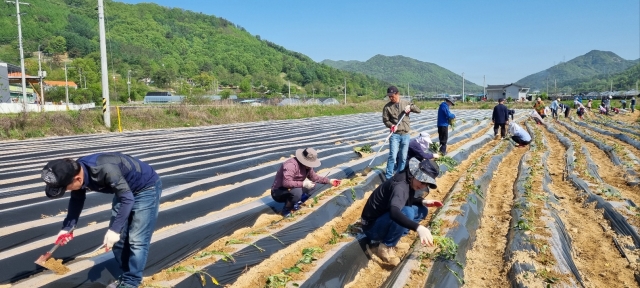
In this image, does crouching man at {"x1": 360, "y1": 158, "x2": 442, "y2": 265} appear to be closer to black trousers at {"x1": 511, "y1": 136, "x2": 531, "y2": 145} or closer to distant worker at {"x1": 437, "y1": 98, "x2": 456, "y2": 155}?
distant worker at {"x1": 437, "y1": 98, "x2": 456, "y2": 155}

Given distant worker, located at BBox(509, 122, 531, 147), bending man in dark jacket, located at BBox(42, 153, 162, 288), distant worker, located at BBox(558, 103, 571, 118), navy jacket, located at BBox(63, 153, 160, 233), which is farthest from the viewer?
distant worker, located at BBox(558, 103, 571, 118)

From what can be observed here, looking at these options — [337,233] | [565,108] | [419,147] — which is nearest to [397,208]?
[337,233]

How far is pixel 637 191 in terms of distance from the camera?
6.64 meters

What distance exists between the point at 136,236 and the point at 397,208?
6.51 ft

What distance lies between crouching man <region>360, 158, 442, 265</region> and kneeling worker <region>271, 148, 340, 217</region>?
1133 millimetres

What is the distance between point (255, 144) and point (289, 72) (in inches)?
3666

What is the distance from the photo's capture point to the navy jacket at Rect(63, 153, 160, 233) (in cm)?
277

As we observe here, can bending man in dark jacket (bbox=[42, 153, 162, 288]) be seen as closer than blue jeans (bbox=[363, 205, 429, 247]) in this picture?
Yes

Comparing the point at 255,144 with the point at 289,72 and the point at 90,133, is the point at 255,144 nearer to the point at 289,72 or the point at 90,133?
the point at 90,133

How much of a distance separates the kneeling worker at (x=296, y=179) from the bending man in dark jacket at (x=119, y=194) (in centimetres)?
212

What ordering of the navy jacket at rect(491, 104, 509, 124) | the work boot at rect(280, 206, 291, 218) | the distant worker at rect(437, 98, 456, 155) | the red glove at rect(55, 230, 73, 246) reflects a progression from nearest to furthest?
the red glove at rect(55, 230, 73, 246) → the work boot at rect(280, 206, 291, 218) → the distant worker at rect(437, 98, 456, 155) → the navy jacket at rect(491, 104, 509, 124)

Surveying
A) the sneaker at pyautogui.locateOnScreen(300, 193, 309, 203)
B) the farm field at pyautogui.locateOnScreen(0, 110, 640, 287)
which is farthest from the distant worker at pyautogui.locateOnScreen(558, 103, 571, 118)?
the sneaker at pyautogui.locateOnScreen(300, 193, 309, 203)

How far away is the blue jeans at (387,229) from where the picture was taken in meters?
4.02

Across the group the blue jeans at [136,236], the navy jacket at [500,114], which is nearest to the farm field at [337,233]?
the blue jeans at [136,236]
